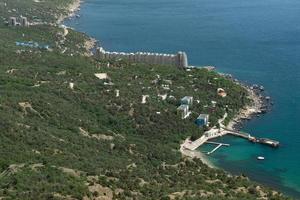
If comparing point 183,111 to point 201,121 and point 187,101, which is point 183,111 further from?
point 187,101

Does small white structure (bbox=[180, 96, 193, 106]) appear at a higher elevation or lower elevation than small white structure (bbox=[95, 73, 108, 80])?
lower

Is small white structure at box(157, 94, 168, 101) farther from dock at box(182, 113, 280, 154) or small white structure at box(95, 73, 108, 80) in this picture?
small white structure at box(95, 73, 108, 80)

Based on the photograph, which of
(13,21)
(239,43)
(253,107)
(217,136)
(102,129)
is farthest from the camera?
(13,21)

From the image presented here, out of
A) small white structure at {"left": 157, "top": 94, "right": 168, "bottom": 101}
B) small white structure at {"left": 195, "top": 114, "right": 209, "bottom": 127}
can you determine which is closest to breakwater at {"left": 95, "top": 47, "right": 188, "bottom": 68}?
small white structure at {"left": 157, "top": 94, "right": 168, "bottom": 101}

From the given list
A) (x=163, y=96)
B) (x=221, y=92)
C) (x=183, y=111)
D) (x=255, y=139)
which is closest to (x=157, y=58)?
(x=221, y=92)

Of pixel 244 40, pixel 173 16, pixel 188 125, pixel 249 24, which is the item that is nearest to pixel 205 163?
pixel 188 125

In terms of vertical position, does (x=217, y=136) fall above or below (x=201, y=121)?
below
